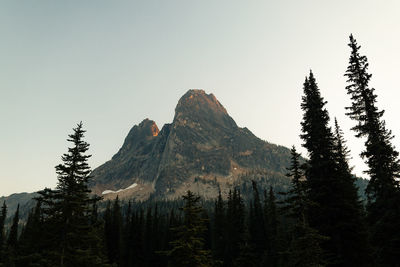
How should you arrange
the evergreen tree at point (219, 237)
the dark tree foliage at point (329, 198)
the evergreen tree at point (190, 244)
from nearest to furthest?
the evergreen tree at point (190, 244)
the dark tree foliage at point (329, 198)
the evergreen tree at point (219, 237)

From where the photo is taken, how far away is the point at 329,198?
23.2 metres

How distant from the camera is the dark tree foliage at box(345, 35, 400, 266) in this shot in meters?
20.1

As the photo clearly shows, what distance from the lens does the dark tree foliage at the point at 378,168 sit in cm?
2009

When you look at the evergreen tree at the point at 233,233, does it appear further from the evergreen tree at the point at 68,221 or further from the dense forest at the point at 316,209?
the evergreen tree at the point at 68,221

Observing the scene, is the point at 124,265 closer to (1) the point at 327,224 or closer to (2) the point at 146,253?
(2) the point at 146,253

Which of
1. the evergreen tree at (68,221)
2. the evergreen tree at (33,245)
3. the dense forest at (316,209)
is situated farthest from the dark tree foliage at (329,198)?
the evergreen tree at (33,245)

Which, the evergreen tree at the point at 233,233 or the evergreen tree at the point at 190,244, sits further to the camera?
the evergreen tree at the point at 233,233

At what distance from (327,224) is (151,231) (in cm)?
6833

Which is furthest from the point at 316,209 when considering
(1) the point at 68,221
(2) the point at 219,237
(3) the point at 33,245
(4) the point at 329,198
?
(2) the point at 219,237

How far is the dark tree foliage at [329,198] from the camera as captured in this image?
21.9 metres

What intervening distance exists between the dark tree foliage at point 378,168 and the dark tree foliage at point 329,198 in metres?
1.39

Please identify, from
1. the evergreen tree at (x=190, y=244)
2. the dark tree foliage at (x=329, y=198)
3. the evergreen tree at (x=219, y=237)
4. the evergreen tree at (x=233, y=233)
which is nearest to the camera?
the evergreen tree at (x=190, y=244)

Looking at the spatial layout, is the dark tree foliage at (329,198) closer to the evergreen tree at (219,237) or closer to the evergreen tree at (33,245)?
the evergreen tree at (33,245)

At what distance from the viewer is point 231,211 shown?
3051 inches
